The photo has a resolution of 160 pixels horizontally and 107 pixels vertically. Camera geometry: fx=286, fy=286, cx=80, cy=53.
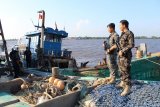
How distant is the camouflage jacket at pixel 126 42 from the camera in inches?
262

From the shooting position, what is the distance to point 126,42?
6812 millimetres

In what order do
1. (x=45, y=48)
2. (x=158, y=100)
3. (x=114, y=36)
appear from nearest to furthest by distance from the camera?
(x=158, y=100), (x=114, y=36), (x=45, y=48)

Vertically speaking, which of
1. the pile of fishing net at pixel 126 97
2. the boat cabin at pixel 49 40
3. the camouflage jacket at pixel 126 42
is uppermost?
the boat cabin at pixel 49 40

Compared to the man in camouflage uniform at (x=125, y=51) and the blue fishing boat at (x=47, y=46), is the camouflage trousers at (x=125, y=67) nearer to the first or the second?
the man in camouflage uniform at (x=125, y=51)

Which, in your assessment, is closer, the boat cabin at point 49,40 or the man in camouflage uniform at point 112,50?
the man in camouflage uniform at point 112,50

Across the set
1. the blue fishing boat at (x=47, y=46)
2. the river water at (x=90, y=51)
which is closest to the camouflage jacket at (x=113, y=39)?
the blue fishing boat at (x=47, y=46)

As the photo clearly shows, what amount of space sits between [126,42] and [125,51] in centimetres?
23

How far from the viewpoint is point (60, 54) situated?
18922 mm

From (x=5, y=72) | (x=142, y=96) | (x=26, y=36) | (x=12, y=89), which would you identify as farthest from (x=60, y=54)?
(x=142, y=96)

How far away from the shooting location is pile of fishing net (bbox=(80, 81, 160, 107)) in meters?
6.58

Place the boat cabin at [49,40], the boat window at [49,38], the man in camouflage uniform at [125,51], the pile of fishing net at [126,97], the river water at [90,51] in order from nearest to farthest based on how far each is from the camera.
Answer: the pile of fishing net at [126,97] → the man in camouflage uniform at [125,51] → the boat cabin at [49,40] → the boat window at [49,38] → the river water at [90,51]

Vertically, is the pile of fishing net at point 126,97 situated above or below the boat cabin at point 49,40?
below

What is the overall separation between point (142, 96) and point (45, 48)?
12.4 metres

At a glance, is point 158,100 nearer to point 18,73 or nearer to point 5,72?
point 18,73
